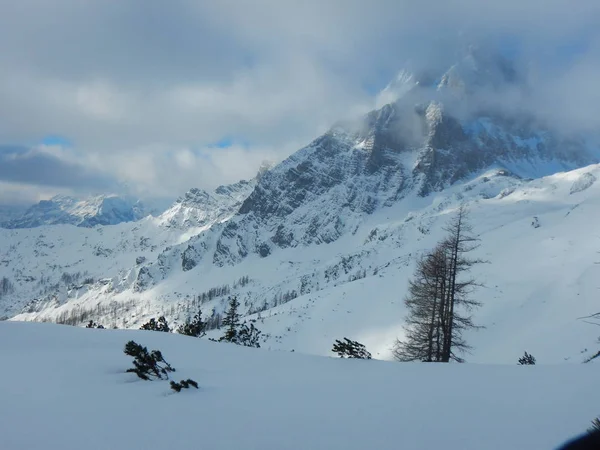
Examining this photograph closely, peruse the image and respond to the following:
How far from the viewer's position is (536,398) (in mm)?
5094

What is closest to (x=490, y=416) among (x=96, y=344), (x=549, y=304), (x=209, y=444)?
(x=209, y=444)

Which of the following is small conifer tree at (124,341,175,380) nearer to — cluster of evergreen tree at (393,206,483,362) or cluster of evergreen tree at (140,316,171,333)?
cluster of evergreen tree at (393,206,483,362)

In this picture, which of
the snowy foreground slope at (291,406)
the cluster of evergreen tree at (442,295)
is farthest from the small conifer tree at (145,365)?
the cluster of evergreen tree at (442,295)

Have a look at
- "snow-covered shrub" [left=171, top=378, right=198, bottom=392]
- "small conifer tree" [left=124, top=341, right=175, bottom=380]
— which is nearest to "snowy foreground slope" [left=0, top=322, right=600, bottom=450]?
"snow-covered shrub" [left=171, top=378, right=198, bottom=392]

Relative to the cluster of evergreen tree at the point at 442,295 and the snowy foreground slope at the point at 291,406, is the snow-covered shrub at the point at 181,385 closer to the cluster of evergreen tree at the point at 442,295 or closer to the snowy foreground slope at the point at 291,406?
the snowy foreground slope at the point at 291,406

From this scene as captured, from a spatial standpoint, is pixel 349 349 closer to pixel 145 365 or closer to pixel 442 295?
pixel 145 365

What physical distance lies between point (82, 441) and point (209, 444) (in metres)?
1.10

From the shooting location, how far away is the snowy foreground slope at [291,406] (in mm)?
3568

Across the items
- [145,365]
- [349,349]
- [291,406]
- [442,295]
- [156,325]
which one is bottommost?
[291,406]

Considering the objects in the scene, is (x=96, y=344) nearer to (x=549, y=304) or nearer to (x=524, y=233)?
(x=549, y=304)

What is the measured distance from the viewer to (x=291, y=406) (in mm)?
4633

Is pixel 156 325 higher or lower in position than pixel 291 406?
higher

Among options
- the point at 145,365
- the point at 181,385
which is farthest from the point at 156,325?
the point at 181,385

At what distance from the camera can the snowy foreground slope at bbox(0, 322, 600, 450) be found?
3.57 meters
